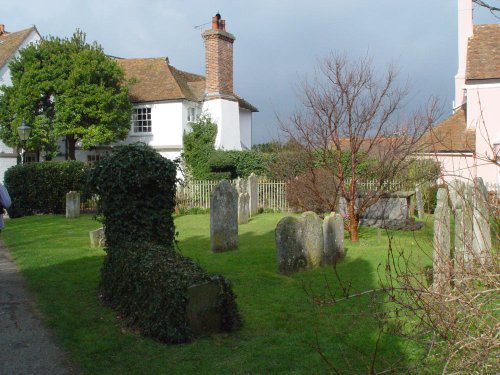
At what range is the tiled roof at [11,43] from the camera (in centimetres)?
3272

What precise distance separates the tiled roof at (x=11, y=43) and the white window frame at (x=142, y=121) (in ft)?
25.0

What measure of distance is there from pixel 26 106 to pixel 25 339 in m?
25.7

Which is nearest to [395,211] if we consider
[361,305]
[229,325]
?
[361,305]

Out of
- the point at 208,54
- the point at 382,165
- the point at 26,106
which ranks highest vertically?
the point at 208,54

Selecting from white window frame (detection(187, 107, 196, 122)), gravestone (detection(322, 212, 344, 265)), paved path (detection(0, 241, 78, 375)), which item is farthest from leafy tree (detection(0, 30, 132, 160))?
paved path (detection(0, 241, 78, 375))

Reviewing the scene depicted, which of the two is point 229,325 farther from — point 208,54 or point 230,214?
point 208,54

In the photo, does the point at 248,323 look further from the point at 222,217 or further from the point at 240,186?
the point at 240,186

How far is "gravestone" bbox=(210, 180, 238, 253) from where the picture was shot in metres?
13.3

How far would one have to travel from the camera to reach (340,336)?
6590 mm

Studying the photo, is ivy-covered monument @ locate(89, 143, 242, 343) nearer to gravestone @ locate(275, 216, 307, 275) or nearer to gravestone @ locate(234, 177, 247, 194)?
gravestone @ locate(275, 216, 307, 275)

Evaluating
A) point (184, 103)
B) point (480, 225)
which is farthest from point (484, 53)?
point (480, 225)

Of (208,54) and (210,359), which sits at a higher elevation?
(208,54)

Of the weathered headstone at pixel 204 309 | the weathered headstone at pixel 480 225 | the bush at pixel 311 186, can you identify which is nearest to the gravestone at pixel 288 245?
the weathered headstone at pixel 204 309

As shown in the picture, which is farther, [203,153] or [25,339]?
[203,153]
